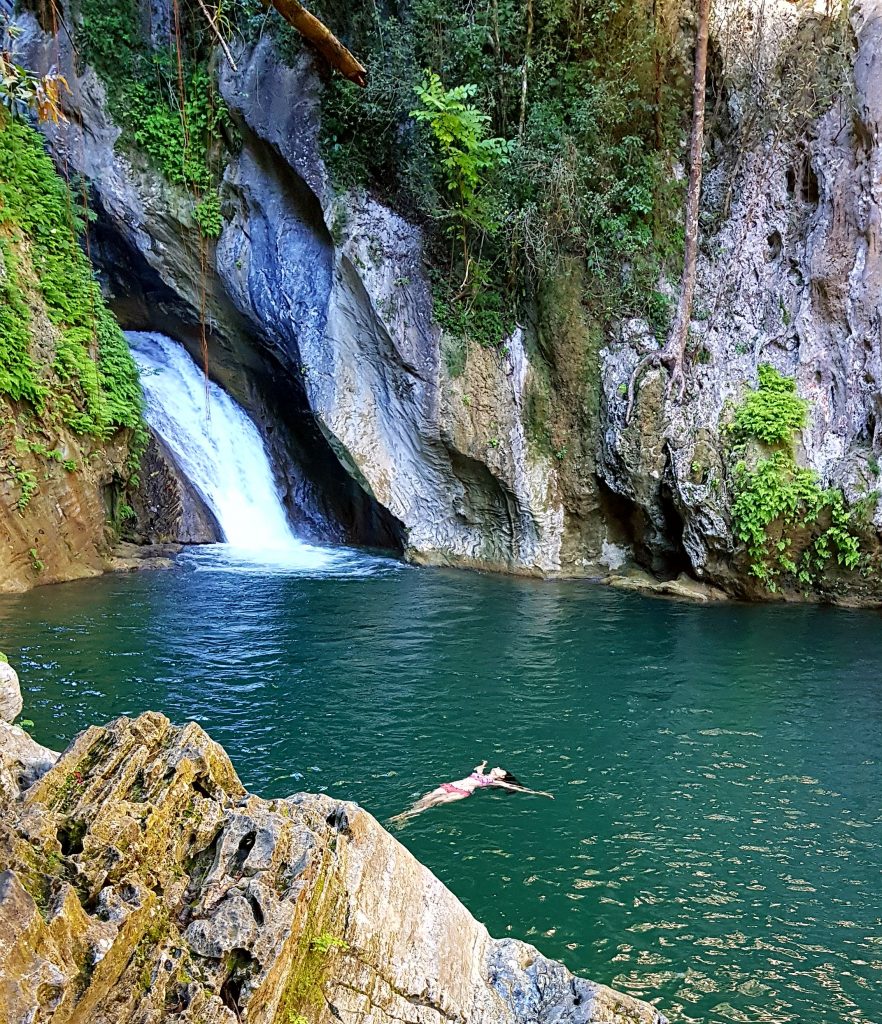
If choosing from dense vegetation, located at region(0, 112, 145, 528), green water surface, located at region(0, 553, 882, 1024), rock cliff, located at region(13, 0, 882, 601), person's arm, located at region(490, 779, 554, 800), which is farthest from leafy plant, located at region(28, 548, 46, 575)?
person's arm, located at region(490, 779, 554, 800)

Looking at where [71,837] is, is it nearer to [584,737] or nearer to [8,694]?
[8,694]

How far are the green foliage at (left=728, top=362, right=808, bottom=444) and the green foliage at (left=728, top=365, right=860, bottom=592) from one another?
0.05 ft

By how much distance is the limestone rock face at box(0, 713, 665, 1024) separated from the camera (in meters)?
2.15

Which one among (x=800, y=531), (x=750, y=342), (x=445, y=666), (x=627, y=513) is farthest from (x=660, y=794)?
(x=750, y=342)

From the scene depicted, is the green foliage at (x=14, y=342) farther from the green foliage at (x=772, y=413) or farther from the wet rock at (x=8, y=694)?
the green foliage at (x=772, y=413)

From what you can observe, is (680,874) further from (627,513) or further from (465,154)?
(465,154)

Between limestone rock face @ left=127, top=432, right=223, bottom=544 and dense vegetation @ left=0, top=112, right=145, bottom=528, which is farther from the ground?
dense vegetation @ left=0, top=112, right=145, bottom=528

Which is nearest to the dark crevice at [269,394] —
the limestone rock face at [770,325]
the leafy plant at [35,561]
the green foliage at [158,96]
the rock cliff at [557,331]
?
the rock cliff at [557,331]

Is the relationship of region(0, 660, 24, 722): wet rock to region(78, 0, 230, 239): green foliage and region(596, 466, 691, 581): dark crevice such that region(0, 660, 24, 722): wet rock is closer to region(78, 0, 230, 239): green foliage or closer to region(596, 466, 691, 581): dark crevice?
region(596, 466, 691, 581): dark crevice

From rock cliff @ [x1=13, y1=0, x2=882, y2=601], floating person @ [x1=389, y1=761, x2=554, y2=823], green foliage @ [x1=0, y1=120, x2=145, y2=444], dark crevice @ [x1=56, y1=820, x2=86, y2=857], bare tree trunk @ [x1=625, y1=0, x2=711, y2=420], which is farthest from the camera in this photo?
bare tree trunk @ [x1=625, y1=0, x2=711, y2=420]

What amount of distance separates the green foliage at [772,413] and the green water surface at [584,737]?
9.88 feet

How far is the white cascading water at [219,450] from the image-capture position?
50.4ft

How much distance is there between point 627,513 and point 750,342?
152 inches

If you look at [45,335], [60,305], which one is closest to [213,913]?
[45,335]
